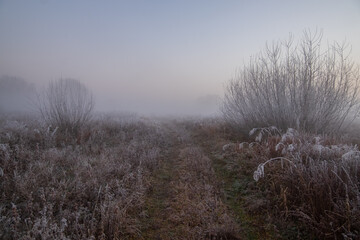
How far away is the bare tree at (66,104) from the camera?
7816mm

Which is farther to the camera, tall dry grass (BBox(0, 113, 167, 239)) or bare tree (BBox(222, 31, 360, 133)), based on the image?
bare tree (BBox(222, 31, 360, 133))

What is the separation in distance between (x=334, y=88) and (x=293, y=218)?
6174 millimetres

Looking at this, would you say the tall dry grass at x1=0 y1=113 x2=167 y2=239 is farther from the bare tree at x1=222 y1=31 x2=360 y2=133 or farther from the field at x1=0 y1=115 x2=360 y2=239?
Result: the bare tree at x1=222 y1=31 x2=360 y2=133

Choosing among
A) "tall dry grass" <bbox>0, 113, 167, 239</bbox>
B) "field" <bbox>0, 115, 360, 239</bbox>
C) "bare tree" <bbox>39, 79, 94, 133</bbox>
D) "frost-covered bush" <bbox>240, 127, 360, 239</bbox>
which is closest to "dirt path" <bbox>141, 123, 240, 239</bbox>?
"field" <bbox>0, 115, 360, 239</bbox>

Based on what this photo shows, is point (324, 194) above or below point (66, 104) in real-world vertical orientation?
below

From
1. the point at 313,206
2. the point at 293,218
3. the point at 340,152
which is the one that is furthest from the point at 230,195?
the point at 340,152

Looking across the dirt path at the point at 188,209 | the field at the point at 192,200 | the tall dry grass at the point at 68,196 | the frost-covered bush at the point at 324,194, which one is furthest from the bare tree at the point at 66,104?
the frost-covered bush at the point at 324,194

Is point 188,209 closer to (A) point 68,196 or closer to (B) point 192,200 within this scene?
(B) point 192,200

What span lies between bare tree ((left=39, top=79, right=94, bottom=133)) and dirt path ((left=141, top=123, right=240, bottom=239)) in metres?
6.33

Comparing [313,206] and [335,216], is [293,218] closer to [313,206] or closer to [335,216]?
[313,206]

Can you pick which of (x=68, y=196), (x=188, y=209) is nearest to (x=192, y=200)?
(x=188, y=209)

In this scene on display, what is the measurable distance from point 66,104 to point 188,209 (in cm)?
848

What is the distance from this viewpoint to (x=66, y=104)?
26.9ft

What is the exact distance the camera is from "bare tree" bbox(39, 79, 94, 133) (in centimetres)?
782
